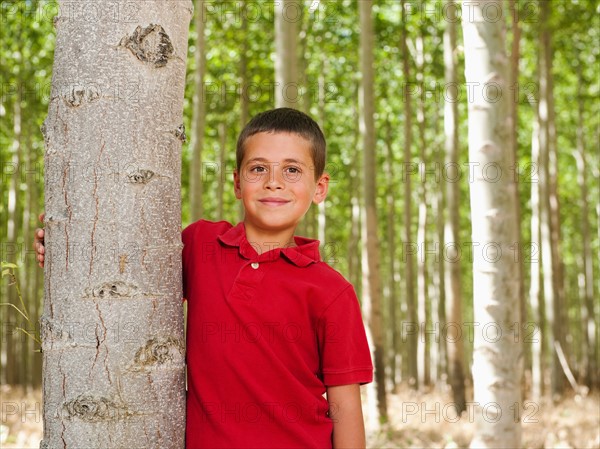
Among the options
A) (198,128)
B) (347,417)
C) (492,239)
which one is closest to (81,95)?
(347,417)

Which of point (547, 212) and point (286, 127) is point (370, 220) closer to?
A: point (547, 212)

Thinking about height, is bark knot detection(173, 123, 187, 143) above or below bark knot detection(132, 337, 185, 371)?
above

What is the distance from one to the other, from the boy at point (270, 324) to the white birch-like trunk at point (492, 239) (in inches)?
84.1

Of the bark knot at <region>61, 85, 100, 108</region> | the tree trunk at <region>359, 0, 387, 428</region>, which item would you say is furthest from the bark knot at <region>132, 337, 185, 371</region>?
the tree trunk at <region>359, 0, 387, 428</region>

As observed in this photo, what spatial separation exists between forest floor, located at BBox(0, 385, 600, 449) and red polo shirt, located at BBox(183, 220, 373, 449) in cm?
431

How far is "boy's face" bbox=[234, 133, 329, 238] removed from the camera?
2168 millimetres

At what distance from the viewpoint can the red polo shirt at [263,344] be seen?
1944mm

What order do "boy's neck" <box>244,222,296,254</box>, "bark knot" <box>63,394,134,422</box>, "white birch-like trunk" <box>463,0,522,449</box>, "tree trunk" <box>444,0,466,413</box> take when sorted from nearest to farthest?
"bark knot" <box>63,394,134,422</box>
"boy's neck" <box>244,222,296,254</box>
"white birch-like trunk" <box>463,0,522,449</box>
"tree trunk" <box>444,0,466,413</box>

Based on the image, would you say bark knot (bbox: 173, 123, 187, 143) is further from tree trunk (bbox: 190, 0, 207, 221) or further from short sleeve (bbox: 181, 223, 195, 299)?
tree trunk (bbox: 190, 0, 207, 221)

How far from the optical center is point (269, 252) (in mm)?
2119

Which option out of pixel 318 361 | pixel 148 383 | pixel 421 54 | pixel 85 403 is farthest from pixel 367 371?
pixel 421 54

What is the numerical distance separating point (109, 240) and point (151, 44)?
516 mm

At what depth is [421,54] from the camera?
12.9 meters

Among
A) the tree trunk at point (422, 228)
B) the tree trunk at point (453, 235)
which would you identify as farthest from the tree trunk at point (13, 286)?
the tree trunk at point (453, 235)
